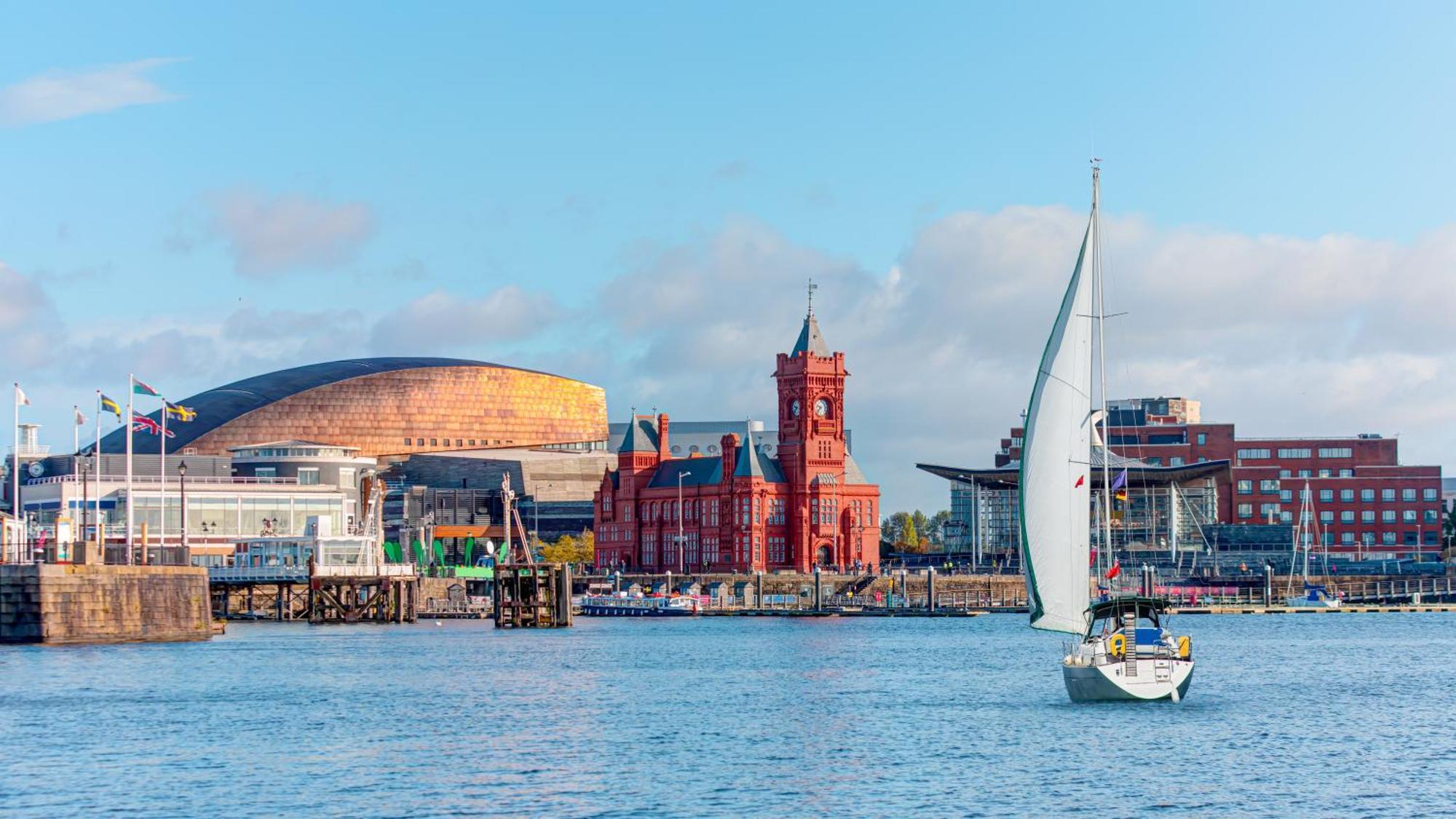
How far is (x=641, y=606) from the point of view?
17725cm

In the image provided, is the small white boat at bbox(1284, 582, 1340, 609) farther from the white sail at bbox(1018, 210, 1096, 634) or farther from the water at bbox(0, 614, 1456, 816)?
the white sail at bbox(1018, 210, 1096, 634)

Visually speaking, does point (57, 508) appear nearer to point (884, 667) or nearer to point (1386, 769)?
point (884, 667)

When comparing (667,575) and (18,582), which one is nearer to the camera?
(18,582)

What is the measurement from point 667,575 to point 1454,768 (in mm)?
143771

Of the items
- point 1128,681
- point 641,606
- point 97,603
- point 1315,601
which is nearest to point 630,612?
point 641,606

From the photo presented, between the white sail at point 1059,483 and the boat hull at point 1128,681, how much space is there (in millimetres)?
3236

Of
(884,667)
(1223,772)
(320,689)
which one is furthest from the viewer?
(884,667)

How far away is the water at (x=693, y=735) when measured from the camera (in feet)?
171

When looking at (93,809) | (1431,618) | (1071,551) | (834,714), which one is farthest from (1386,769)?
(1431,618)

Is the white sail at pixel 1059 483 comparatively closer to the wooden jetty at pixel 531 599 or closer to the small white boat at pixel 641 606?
the wooden jetty at pixel 531 599

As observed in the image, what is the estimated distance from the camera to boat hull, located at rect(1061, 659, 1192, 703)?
68312 millimetres

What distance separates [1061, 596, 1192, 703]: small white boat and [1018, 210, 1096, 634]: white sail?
2.15 meters

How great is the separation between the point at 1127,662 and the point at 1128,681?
3.05 feet

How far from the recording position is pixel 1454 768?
2281 inches
